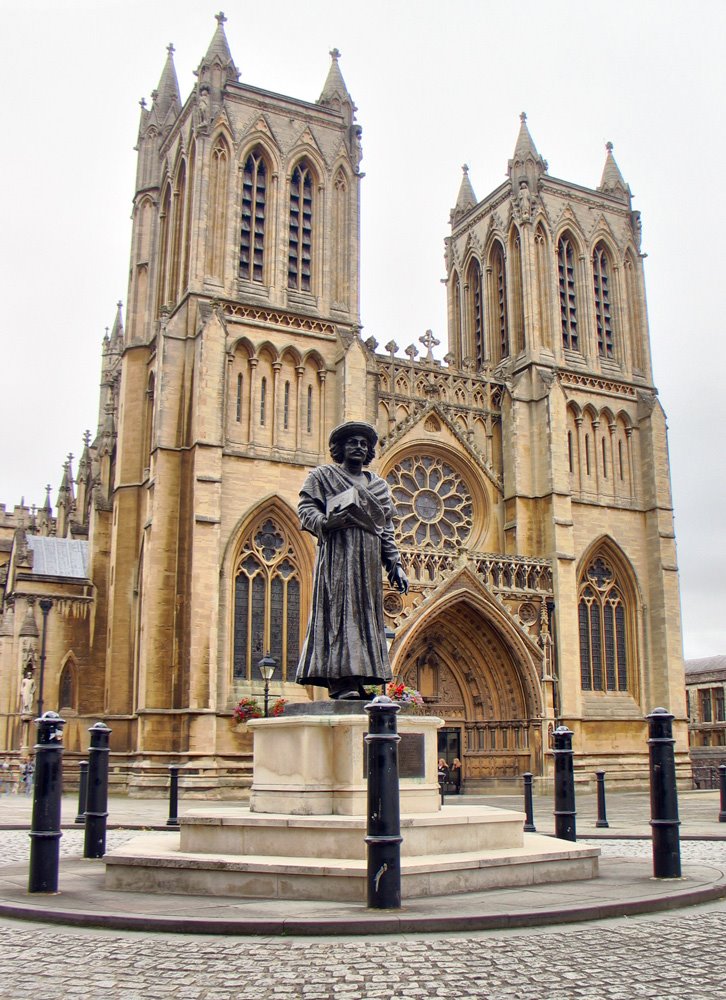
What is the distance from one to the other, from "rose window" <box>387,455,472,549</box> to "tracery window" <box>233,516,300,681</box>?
466 cm

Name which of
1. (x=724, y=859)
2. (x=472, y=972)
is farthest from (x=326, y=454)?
(x=472, y=972)

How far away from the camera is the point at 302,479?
31672mm

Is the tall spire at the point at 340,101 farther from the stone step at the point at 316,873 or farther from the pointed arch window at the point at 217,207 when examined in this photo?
the stone step at the point at 316,873

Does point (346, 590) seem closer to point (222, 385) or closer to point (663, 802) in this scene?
point (663, 802)

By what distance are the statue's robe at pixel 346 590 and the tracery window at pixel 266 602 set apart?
2015cm

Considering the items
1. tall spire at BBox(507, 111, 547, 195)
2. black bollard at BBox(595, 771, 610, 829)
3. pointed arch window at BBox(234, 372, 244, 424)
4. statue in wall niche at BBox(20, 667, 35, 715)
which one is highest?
tall spire at BBox(507, 111, 547, 195)

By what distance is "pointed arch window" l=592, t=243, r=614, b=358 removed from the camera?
40.2 metres

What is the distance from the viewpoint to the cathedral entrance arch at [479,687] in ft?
108

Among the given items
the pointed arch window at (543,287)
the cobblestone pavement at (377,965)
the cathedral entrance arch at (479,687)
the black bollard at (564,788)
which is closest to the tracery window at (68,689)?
the cathedral entrance arch at (479,687)

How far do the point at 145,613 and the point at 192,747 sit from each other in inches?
164

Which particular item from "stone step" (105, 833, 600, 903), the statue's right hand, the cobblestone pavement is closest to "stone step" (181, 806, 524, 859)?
"stone step" (105, 833, 600, 903)

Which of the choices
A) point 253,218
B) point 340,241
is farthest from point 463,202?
point 253,218

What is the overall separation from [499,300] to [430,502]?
33.4ft

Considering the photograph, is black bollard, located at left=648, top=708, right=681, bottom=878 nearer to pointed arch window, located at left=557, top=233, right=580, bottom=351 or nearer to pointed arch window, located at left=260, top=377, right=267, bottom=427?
pointed arch window, located at left=260, top=377, right=267, bottom=427
